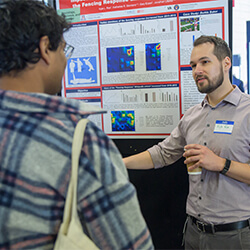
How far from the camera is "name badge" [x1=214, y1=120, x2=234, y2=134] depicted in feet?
5.29

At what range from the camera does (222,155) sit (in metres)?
1.61

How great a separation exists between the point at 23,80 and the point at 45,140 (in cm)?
19

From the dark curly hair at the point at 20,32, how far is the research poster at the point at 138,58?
153 cm

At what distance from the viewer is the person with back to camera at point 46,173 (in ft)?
2.15

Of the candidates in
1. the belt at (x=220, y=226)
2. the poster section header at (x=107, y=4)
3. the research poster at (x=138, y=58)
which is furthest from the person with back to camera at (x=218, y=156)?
the poster section header at (x=107, y=4)

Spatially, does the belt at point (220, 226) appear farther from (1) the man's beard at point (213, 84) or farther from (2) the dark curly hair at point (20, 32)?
Answer: (2) the dark curly hair at point (20, 32)

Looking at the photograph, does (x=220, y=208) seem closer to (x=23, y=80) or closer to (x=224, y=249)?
(x=224, y=249)

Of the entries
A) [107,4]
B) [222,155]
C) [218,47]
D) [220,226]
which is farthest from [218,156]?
[107,4]

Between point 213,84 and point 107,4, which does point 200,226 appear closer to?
point 213,84

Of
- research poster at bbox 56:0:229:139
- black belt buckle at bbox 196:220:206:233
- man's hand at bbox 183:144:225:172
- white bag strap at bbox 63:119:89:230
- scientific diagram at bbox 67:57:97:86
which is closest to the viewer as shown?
white bag strap at bbox 63:119:89:230

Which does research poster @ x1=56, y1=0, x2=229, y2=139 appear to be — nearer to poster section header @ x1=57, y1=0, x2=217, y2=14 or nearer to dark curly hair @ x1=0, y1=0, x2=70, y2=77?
poster section header @ x1=57, y1=0, x2=217, y2=14

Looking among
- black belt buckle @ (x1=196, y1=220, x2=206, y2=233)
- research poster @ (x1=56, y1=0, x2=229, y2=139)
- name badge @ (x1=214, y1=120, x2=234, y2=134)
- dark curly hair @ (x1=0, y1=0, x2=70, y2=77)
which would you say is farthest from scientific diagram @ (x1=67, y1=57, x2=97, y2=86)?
dark curly hair @ (x1=0, y1=0, x2=70, y2=77)

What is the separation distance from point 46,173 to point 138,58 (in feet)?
5.70

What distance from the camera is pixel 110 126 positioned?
238 centimetres
